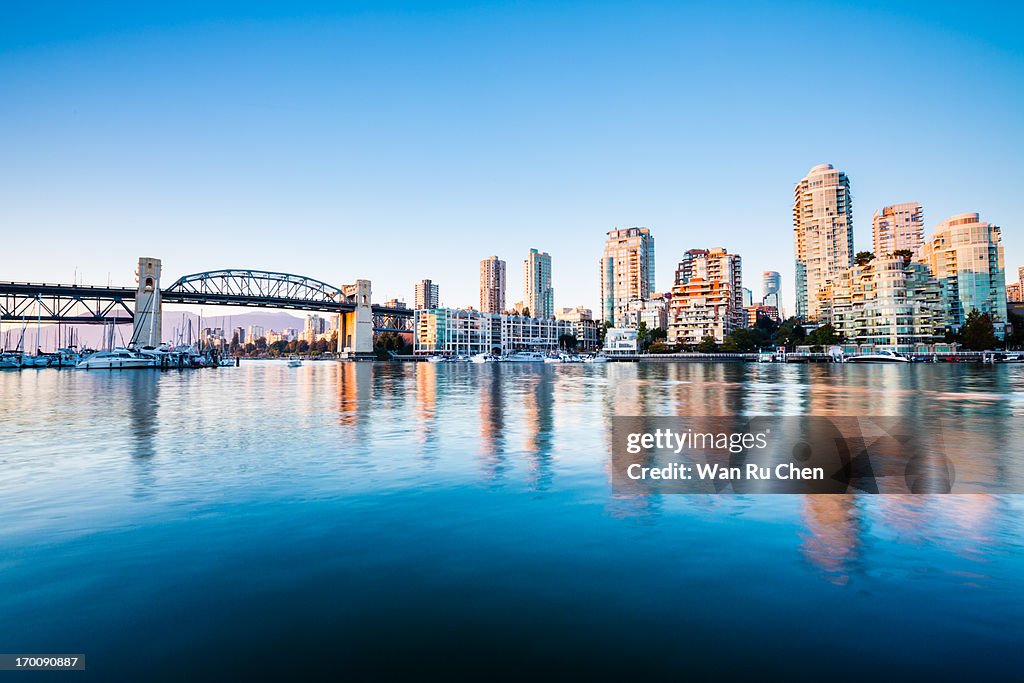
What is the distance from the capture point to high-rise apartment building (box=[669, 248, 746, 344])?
16238 centimetres

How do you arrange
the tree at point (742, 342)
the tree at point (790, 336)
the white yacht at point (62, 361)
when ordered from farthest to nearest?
the tree at point (742, 342) < the tree at point (790, 336) < the white yacht at point (62, 361)

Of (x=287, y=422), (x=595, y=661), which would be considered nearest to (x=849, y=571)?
(x=595, y=661)

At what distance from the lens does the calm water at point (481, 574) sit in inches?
203

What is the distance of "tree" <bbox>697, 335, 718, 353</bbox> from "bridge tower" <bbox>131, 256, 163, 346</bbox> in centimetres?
12833

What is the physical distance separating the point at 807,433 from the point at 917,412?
38.5ft

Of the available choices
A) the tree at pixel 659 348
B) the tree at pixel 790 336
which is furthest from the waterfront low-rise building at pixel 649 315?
the tree at pixel 790 336

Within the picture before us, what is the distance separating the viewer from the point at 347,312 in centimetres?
17650

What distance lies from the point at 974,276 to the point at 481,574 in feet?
580

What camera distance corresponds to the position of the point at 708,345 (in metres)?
155

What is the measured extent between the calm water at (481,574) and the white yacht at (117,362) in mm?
81542

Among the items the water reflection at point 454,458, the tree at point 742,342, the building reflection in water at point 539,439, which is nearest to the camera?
the water reflection at point 454,458

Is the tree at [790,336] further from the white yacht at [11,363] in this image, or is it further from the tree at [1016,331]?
the white yacht at [11,363]

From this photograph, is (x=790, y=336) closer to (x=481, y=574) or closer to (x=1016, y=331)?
(x=1016, y=331)

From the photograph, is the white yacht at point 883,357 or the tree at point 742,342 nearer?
the white yacht at point 883,357
